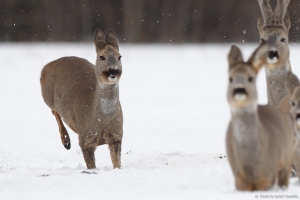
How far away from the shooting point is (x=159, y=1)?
4150cm

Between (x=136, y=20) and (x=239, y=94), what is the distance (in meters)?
32.4

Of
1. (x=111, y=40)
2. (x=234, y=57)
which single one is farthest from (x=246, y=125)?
(x=111, y=40)

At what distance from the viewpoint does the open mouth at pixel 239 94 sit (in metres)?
6.53

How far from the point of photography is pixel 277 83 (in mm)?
9484

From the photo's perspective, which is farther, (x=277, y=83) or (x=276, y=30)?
(x=276, y=30)

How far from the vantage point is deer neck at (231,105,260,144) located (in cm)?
678

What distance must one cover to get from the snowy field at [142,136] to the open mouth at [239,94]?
861mm

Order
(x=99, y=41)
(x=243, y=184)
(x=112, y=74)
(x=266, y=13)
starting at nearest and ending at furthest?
(x=243, y=184)
(x=112, y=74)
(x=266, y=13)
(x=99, y=41)

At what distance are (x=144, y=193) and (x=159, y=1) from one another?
34907mm

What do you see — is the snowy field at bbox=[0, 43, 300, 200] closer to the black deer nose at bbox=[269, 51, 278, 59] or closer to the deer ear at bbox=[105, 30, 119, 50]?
the black deer nose at bbox=[269, 51, 278, 59]

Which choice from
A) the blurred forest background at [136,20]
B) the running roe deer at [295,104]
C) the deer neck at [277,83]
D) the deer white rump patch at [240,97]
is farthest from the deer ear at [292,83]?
the blurred forest background at [136,20]

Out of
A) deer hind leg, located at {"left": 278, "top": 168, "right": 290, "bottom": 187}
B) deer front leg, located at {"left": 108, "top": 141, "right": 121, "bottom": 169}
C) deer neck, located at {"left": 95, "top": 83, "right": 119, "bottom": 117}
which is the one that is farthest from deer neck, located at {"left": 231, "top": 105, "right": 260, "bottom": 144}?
deer front leg, located at {"left": 108, "top": 141, "right": 121, "bottom": 169}

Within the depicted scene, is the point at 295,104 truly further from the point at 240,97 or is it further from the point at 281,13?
the point at 281,13

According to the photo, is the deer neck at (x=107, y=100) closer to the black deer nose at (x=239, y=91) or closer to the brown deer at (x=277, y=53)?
the brown deer at (x=277, y=53)
